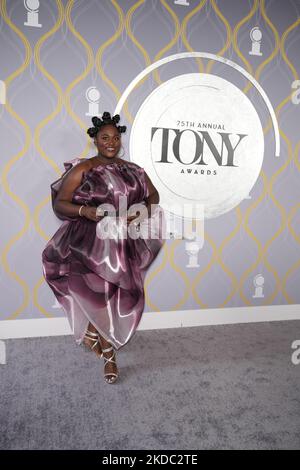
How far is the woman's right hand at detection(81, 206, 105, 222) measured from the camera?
1.61 meters

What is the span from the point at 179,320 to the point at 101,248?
36.7 inches

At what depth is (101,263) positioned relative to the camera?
65.5 inches

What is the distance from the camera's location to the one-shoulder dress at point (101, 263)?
66.1 inches

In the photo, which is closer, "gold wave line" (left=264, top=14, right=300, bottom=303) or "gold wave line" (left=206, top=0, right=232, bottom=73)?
"gold wave line" (left=206, top=0, right=232, bottom=73)

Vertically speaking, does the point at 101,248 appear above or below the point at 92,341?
above

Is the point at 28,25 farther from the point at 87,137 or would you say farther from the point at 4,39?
the point at 87,137

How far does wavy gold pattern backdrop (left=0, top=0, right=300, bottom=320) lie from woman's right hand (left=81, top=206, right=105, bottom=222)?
1.66 feet

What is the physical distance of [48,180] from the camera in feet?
6.68

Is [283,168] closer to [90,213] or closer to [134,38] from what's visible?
[134,38]

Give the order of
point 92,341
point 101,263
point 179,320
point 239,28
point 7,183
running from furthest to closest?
1. point 179,320
2. point 239,28
3. point 7,183
4. point 92,341
5. point 101,263

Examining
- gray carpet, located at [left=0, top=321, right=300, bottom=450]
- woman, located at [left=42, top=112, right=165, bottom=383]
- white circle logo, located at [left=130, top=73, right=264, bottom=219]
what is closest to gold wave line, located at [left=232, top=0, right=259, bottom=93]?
white circle logo, located at [left=130, top=73, right=264, bottom=219]

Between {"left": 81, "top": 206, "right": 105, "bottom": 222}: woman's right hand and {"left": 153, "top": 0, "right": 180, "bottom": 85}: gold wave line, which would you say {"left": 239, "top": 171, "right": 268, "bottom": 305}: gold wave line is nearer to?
{"left": 153, "top": 0, "right": 180, "bottom": 85}: gold wave line

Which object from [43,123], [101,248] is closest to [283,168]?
[101,248]

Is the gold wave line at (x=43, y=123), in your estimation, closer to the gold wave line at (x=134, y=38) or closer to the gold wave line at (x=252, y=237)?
the gold wave line at (x=134, y=38)
